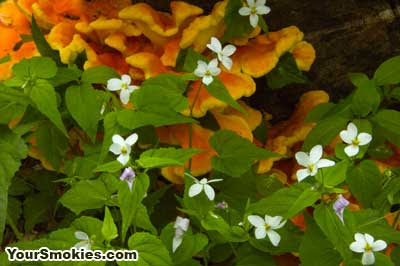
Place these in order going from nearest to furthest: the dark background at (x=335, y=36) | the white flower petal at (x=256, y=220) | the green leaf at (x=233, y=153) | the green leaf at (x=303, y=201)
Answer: the green leaf at (x=303, y=201)
the white flower petal at (x=256, y=220)
the green leaf at (x=233, y=153)
the dark background at (x=335, y=36)

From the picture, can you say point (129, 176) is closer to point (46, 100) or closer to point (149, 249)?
point (149, 249)

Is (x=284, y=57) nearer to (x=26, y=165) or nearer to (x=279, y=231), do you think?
(x=279, y=231)

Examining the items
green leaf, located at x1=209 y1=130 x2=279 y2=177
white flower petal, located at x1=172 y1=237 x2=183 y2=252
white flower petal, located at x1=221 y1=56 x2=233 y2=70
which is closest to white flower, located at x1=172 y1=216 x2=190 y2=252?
white flower petal, located at x1=172 y1=237 x2=183 y2=252

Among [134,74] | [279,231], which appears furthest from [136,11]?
[279,231]

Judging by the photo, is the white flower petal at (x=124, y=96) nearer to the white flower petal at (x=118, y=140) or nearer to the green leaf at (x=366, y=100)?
the white flower petal at (x=118, y=140)

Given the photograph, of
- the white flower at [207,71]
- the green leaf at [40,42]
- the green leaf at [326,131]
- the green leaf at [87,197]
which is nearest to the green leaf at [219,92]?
the white flower at [207,71]

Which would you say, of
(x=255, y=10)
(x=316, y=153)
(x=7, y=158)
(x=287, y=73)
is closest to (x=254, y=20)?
(x=255, y=10)
